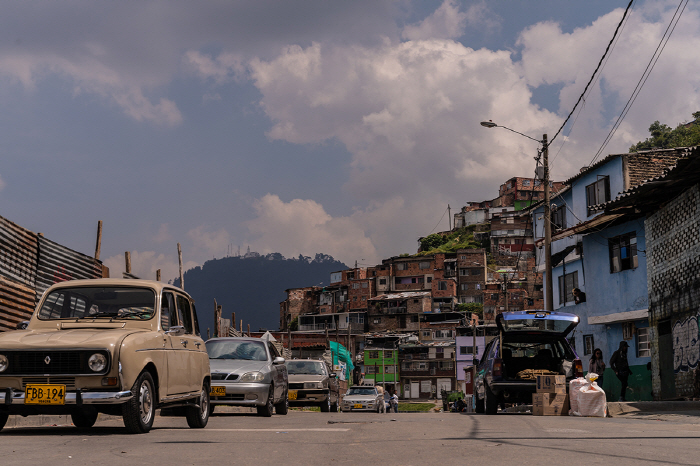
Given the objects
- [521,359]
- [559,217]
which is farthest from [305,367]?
[559,217]

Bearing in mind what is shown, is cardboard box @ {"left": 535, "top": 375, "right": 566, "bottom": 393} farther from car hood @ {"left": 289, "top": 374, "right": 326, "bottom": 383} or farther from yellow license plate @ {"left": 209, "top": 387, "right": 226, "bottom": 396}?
car hood @ {"left": 289, "top": 374, "right": 326, "bottom": 383}

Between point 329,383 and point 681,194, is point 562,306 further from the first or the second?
point 329,383

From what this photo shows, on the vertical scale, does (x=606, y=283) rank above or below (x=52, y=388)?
above

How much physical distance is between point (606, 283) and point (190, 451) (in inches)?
1026

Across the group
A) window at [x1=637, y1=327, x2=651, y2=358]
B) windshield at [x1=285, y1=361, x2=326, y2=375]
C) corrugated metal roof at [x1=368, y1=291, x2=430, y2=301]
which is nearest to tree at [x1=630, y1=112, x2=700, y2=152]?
corrugated metal roof at [x1=368, y1=291, x2=430, y2=301]

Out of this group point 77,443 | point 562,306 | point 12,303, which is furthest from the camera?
point 562,306

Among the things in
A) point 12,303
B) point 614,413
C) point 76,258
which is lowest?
point 614,413

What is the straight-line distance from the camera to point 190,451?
7.14 m

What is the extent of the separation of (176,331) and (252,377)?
462 centimetres

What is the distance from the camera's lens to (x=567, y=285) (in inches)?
1377

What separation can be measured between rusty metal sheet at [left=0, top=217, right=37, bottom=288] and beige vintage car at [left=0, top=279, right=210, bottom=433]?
4.76 m

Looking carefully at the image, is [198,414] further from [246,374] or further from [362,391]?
[362,391]

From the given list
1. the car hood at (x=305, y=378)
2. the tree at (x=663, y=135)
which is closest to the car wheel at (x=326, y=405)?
the car hood at (x=305, y=378)

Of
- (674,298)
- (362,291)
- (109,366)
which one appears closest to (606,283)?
(674,298)
